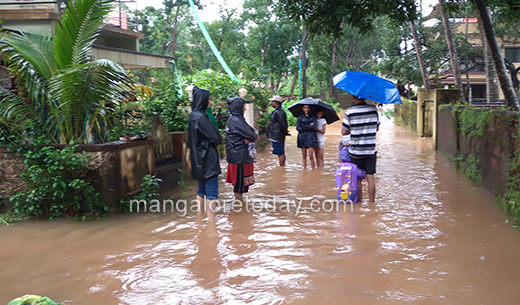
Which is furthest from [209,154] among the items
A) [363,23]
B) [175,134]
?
[363,23]

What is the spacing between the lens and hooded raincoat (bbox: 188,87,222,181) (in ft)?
20.0

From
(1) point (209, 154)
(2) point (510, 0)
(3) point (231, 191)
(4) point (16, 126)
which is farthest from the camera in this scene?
(3) point (231, 191)

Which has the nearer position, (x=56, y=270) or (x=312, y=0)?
(x=56, y=270)

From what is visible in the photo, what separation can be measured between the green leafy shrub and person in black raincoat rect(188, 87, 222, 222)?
1491 millimetres

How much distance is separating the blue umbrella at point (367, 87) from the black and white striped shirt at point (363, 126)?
0.22 meters


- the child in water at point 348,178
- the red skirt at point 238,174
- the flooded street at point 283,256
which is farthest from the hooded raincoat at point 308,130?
the red skirt at point 238,174

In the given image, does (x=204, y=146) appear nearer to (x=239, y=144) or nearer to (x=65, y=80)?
(x=239, y=144)

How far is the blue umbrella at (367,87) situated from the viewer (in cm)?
646

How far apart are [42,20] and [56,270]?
32.2 feet

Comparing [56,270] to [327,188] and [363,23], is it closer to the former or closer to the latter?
[327,188]

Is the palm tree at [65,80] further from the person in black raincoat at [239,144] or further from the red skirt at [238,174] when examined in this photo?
the red skirt at [238,174]

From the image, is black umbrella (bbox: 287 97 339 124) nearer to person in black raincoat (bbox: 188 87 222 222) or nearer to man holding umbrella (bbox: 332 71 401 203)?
man holding umbrella (bbox: 332 71 401 203)

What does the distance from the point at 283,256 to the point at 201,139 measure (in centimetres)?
207

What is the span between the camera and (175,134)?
890 centimetres
